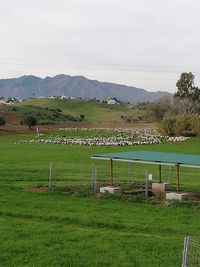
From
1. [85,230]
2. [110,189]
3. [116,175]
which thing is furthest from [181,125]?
[85,230]

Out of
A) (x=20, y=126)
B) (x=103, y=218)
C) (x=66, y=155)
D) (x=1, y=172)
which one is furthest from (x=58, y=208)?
(x=20, y=126)

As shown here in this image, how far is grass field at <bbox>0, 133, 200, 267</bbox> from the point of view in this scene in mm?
12852

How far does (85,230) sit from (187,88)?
9103cm

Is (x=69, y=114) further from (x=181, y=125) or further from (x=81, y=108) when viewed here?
(x=181, y=125)

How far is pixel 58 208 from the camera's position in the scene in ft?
65.7

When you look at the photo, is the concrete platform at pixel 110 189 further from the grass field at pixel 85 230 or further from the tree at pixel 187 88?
the tree at pixel 187 88

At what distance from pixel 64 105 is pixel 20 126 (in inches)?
3363

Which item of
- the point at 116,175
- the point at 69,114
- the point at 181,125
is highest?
the point at 69,114

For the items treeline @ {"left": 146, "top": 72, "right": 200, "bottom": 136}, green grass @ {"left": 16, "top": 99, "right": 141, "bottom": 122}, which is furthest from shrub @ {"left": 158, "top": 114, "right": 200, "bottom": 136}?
green grass @ {"left": 16, "top": 99, "right": 141, "bottom": 122}

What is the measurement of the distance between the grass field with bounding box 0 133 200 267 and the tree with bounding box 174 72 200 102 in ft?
257

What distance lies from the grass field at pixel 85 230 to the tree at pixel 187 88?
78398 mm

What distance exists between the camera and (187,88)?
104812 millimetres

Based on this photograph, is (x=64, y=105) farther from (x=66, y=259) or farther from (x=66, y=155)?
(x=66, y=259)

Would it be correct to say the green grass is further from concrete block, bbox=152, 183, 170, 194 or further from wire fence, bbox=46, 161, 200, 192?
concrete block, bbox=152, 183, 170, 194
